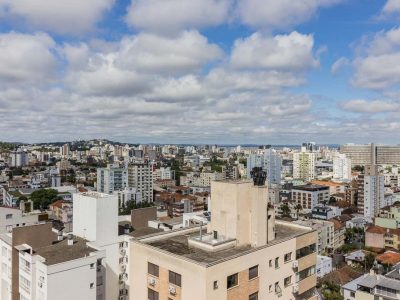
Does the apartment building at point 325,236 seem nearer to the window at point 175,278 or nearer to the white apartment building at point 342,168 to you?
the window at point 175,278

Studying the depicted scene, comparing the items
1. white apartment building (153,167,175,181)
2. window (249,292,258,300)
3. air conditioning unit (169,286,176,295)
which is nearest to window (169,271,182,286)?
air conditioning unit (169,286,176,295)

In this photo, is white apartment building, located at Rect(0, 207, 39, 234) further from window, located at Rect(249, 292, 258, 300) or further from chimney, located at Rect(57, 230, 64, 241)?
window, located at Rect(249, 292, 258, 300)

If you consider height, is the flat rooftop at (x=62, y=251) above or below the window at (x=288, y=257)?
below

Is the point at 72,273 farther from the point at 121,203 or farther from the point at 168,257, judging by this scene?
the point at 121,203

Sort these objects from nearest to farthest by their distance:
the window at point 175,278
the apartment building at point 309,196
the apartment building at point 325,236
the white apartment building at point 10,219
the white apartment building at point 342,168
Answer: the window at point 175,278 → the white apartment building at point 10,219 → the apartment building at point 325,236 → the apartment building at point 309,196 → the white apartment building at point 342,168

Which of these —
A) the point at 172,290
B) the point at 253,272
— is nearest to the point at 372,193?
the point at 253,272

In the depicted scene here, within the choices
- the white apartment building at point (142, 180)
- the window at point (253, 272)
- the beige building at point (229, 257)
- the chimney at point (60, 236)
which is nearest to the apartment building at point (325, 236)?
the chimney at point (60, 236)

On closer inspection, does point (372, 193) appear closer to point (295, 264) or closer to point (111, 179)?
point (111, 179)

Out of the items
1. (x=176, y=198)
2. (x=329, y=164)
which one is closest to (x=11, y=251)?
(x=176, y=198)
